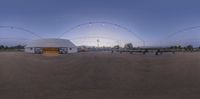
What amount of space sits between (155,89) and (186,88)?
79.7 inches

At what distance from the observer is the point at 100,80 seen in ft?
A: 85.7

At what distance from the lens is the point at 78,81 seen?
2528cm

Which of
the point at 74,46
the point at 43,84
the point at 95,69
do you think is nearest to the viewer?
the point at 43,84

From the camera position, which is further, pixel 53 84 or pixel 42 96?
pixel 53 84

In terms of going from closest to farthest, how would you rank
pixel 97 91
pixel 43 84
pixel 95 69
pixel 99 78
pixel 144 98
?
1. pixel 144 98
2. pixel 97 91
3. pixel 43 84
4. pixel 99 78
5. pixel 95 69

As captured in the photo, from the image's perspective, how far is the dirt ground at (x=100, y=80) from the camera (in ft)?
68.4

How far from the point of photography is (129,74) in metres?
28.0

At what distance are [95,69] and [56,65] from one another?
3.87 m

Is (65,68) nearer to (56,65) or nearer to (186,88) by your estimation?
(56,65)

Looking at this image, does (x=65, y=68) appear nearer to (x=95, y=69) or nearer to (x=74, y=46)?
(x=95, y=69)

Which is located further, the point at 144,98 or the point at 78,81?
the point at 78,81

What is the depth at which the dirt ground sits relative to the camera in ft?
68.4

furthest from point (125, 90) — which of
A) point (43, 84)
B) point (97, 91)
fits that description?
point (43, 84)

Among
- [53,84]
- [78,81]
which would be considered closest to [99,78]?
[78,81]
